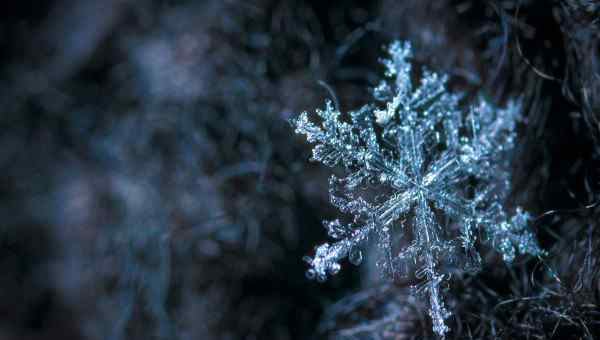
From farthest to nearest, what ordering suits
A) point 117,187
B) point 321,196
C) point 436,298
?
point 117,187 → point 321,196 → point 436,298

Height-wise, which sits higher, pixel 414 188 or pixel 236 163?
pixel 236 163

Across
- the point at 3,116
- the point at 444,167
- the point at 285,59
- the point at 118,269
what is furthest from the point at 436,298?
the point at 3,116

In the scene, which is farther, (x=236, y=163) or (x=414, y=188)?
(x=236, y=163)

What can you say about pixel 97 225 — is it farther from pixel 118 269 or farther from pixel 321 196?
pixel 321 196
